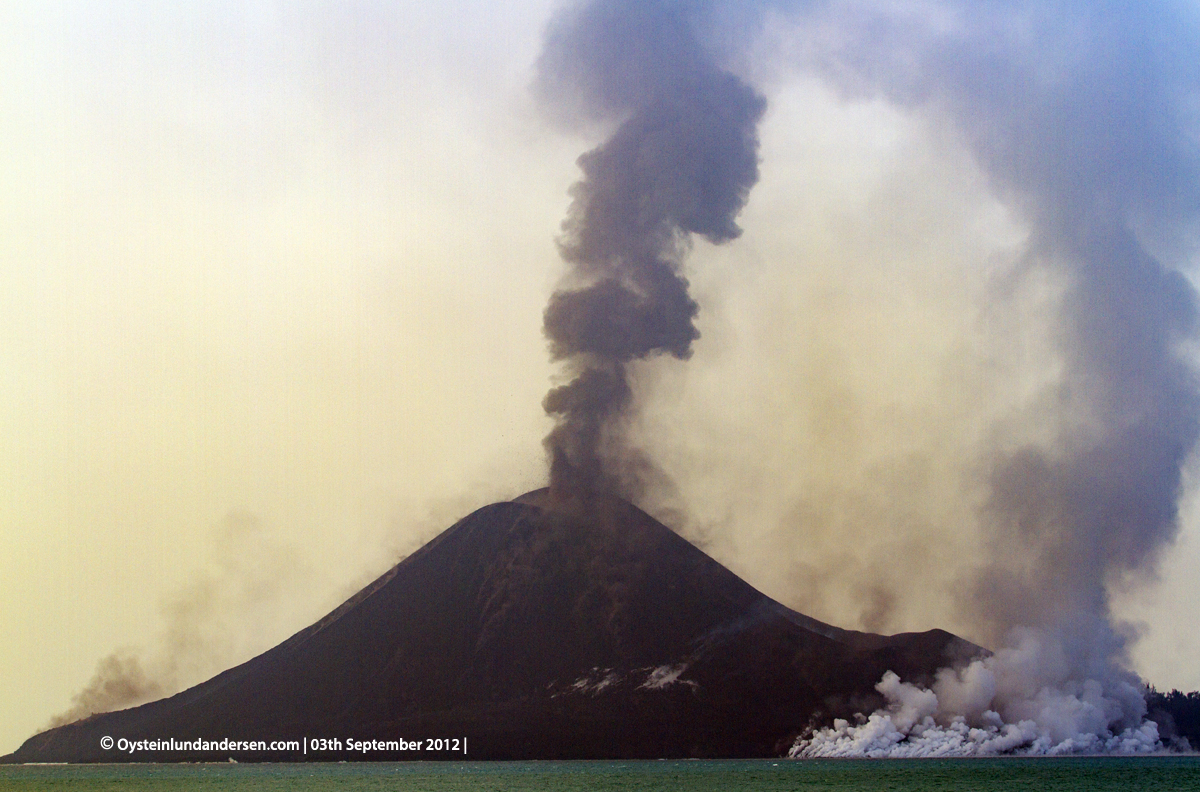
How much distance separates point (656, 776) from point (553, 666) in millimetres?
21475

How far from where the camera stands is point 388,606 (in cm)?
8319

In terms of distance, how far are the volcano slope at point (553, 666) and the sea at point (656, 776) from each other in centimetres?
262

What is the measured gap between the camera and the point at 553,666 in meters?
78.6

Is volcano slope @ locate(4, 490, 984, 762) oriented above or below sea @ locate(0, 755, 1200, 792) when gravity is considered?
above

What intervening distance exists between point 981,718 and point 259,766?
5021 centimetres

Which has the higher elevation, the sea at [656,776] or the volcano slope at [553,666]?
the volcano slope at [553,666]

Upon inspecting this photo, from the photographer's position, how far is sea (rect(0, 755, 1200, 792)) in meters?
51.3

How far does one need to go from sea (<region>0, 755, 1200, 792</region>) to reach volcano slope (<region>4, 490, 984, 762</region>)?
262 cm

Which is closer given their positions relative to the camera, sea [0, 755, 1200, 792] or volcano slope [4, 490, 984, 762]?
sea [0, 755, 1200, 792]

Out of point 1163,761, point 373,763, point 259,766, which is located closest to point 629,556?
point 373,763

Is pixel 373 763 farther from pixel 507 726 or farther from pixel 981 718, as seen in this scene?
pixel 981 718

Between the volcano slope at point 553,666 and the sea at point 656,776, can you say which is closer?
the sea at point 656,776

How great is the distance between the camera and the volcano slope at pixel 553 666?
247 feet

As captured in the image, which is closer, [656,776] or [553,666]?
[656,776]
